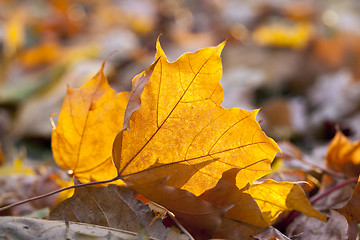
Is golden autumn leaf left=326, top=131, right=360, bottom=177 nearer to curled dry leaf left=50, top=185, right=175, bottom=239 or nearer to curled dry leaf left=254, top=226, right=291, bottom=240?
curled dry leaf left=254, top=226, right=291, bottom=240

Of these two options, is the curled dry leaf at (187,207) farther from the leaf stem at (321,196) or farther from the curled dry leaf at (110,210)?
the leaf stem at (321,196)

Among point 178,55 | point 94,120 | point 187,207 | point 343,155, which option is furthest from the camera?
point 178,55

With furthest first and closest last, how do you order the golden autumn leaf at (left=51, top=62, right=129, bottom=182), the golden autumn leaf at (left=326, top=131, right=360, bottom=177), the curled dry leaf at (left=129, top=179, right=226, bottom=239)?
the golden autumn leaf at (left=326, top=131, right=360, bottom=177) → the golden autumn leaf at (left=51, top=62, right=129, bottom=182) → the curled dry leaf at (left=129, top=179, right=226, bottom=239)

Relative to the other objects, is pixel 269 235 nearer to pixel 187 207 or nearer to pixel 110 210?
pixel 187 207

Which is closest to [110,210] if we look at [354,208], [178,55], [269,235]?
[269,235]

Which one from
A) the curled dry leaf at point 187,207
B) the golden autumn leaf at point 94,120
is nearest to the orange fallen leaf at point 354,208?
the curled dry leaf at point 187,207

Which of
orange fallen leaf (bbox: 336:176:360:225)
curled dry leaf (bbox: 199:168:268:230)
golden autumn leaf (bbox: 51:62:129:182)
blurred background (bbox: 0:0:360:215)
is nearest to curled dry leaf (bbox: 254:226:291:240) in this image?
curled dry leaf (bbox: 199:168:268:230)
